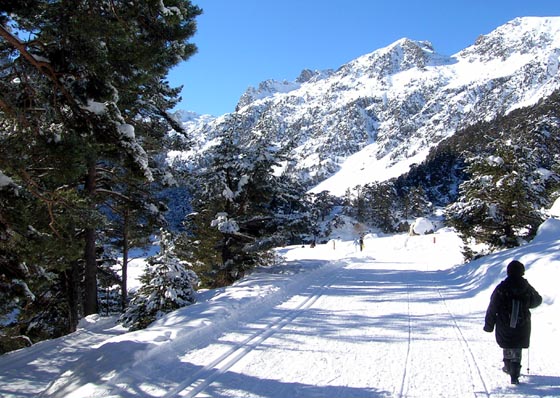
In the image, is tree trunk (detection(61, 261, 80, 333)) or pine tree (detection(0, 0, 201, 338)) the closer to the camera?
pine tree (detection(0, 0, 201, 338))

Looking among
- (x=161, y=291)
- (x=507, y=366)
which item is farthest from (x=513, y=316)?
(x=161, y=291)

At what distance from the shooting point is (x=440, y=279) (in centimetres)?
1441

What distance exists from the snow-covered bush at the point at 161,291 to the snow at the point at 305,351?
0.75 metres

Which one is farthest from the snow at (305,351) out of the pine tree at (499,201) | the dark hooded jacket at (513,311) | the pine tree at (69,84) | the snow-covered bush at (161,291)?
the pine tree at (499,201)

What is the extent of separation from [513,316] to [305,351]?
290 cm

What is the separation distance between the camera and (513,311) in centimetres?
521

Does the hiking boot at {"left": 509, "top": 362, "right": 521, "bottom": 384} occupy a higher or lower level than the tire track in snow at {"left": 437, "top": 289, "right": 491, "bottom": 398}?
higher

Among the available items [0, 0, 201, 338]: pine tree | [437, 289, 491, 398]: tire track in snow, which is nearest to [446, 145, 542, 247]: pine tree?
[437, 289, 491, 398]: tire track in snow

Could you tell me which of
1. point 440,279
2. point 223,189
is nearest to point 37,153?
point 223,189

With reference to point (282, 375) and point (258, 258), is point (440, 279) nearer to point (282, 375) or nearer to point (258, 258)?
point (258, 258)

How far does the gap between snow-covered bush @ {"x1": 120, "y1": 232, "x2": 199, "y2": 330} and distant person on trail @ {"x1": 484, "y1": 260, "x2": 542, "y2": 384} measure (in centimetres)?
708

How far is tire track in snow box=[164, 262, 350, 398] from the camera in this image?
4.96m

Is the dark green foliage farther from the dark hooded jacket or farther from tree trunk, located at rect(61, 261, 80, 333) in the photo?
the dark hooded jacket

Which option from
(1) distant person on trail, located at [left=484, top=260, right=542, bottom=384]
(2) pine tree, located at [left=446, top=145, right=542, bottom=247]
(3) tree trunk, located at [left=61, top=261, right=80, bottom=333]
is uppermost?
(2) pine tree, located at [left=446, top=145, right=542, bottom=247]
